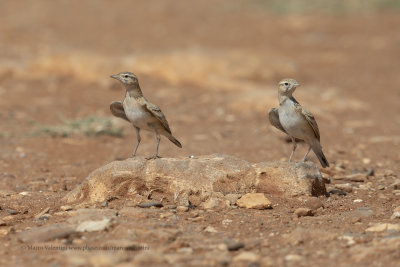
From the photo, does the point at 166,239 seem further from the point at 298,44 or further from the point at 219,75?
the point at 298,44

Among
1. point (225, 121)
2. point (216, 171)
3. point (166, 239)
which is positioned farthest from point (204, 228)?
point (225, 121)

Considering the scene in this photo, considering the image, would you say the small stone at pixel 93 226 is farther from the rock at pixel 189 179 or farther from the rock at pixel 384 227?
the rock at pixel 384 227

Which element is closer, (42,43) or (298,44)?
(42,43)

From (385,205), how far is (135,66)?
33.7ft

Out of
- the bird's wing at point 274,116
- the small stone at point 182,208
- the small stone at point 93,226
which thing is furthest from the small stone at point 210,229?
the bird's wing at point 274,116

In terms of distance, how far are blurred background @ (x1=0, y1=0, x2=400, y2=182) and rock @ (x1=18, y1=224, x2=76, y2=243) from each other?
316 centimetres

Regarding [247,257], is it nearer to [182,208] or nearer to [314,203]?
[182,208]

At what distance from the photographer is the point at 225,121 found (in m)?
12.9

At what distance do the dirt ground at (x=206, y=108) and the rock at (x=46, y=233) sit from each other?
82mm

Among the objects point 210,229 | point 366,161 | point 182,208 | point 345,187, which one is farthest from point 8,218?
point 366,161

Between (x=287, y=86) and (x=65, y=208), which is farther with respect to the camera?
(x=287, y=86)

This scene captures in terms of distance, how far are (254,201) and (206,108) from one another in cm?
731

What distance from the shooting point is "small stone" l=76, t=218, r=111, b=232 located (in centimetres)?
563

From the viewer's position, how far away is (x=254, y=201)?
6699mm
